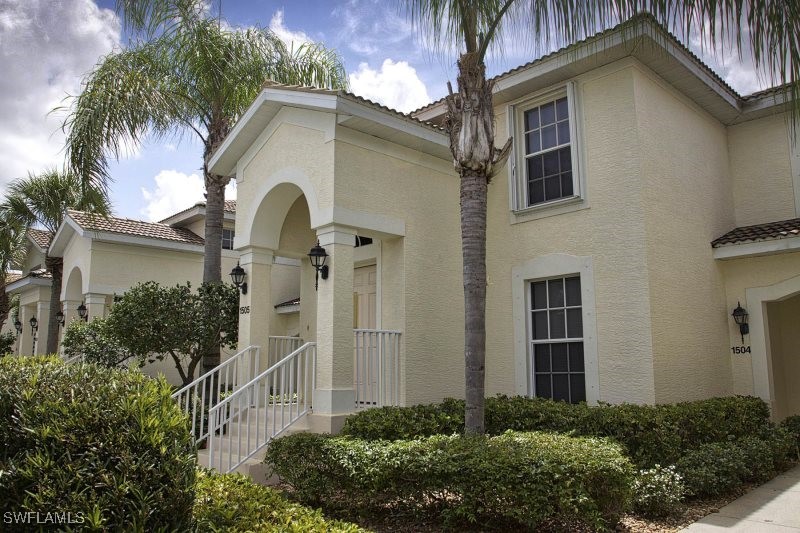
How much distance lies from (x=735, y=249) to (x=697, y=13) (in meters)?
6.06

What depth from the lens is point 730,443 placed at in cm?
832

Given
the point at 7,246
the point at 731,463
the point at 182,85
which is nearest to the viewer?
the point at 731,463

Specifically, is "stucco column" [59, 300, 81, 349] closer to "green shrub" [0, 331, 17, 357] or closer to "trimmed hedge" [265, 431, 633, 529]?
"green shrub" [0, 331, 17, 357]

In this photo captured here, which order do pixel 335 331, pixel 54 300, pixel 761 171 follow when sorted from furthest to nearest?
pixel 54 300, pixel 761 171, pixel 335 331

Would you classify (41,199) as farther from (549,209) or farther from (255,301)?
(549,209)

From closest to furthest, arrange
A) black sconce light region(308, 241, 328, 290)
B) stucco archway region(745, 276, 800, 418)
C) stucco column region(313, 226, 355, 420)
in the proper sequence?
stucco column region(313, 226, 355, 420)
black sconce light region(308, 241, 328, 290)
stucco archway region(745, 276, 800, 418)

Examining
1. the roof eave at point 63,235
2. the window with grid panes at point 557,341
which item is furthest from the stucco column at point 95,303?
the window with grid panes at point 557,341

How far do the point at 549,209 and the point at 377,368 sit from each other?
158 inches

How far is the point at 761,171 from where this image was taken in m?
11.3

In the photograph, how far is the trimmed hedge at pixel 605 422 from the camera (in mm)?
7594

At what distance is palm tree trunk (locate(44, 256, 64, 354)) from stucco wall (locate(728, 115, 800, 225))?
19.2 meters

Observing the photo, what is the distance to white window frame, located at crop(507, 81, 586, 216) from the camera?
32.9 feet

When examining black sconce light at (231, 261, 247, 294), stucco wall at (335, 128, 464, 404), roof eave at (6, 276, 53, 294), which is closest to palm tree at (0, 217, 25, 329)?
roof eave at (6, 276, 53, 294)

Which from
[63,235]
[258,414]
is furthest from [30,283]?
[258,414]
